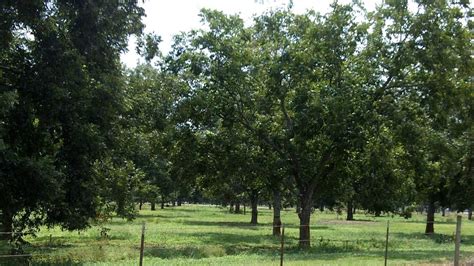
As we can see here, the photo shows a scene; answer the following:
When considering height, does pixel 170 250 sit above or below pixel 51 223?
below

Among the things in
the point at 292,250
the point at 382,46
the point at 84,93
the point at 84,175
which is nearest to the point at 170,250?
the point at 292,250

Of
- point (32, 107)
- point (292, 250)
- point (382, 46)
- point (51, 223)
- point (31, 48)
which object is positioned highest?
point (382, 46)

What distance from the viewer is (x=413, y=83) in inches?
997

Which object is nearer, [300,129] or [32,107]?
[32,107]

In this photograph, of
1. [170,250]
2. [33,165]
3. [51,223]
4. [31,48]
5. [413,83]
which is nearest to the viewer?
[33,165]

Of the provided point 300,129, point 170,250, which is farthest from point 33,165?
point 300,129

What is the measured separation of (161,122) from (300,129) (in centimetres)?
941

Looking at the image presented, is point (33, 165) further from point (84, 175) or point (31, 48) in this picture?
point (31, 48)

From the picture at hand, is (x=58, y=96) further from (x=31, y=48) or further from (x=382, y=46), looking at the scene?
(x=382, y=46)

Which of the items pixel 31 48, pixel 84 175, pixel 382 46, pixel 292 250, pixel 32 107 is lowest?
pixel 292 250

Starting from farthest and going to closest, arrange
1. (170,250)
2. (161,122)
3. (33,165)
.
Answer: (161,122)
(170,250)
(33,165)

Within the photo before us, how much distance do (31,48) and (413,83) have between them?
55.2 feet

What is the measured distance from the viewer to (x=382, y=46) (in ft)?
83.4

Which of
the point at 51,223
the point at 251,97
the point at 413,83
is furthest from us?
the point at 251,97
